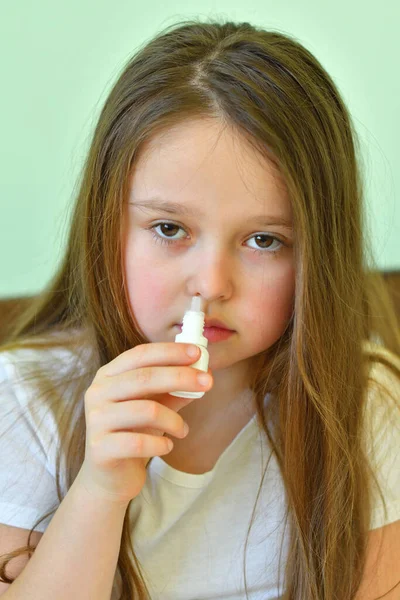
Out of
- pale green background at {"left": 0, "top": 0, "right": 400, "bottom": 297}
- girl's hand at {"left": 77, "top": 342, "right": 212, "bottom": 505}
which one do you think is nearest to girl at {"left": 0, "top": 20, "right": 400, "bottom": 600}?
girl's hand at {"left": 77, "top": 342, "right": 212, "bottom": 505}

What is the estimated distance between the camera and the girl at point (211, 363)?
871 mm

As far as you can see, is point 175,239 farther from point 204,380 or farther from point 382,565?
point 382,565

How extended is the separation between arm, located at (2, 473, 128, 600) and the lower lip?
0.20m

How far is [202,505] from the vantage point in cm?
107

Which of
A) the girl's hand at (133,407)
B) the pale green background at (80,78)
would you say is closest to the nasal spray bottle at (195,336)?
the girl's hand at (133,407)

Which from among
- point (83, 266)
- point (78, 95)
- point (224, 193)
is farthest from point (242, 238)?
point (78, 95)

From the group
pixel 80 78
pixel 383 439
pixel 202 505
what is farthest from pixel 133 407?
pixel 80 78

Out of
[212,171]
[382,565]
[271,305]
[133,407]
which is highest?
[212,171]

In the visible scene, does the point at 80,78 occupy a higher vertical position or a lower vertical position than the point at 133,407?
higher

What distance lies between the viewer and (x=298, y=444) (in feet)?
3.34

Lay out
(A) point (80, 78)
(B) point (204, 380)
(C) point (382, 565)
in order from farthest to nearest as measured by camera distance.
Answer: (A) point (80, 78) → (C) point (382, 565) → (B) point (204, 380)

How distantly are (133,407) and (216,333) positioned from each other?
0.50ft

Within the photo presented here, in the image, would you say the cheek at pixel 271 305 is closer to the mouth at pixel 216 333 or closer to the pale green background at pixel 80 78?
the mouth at pixel 216 333

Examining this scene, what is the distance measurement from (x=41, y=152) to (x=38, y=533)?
25.6 inches
